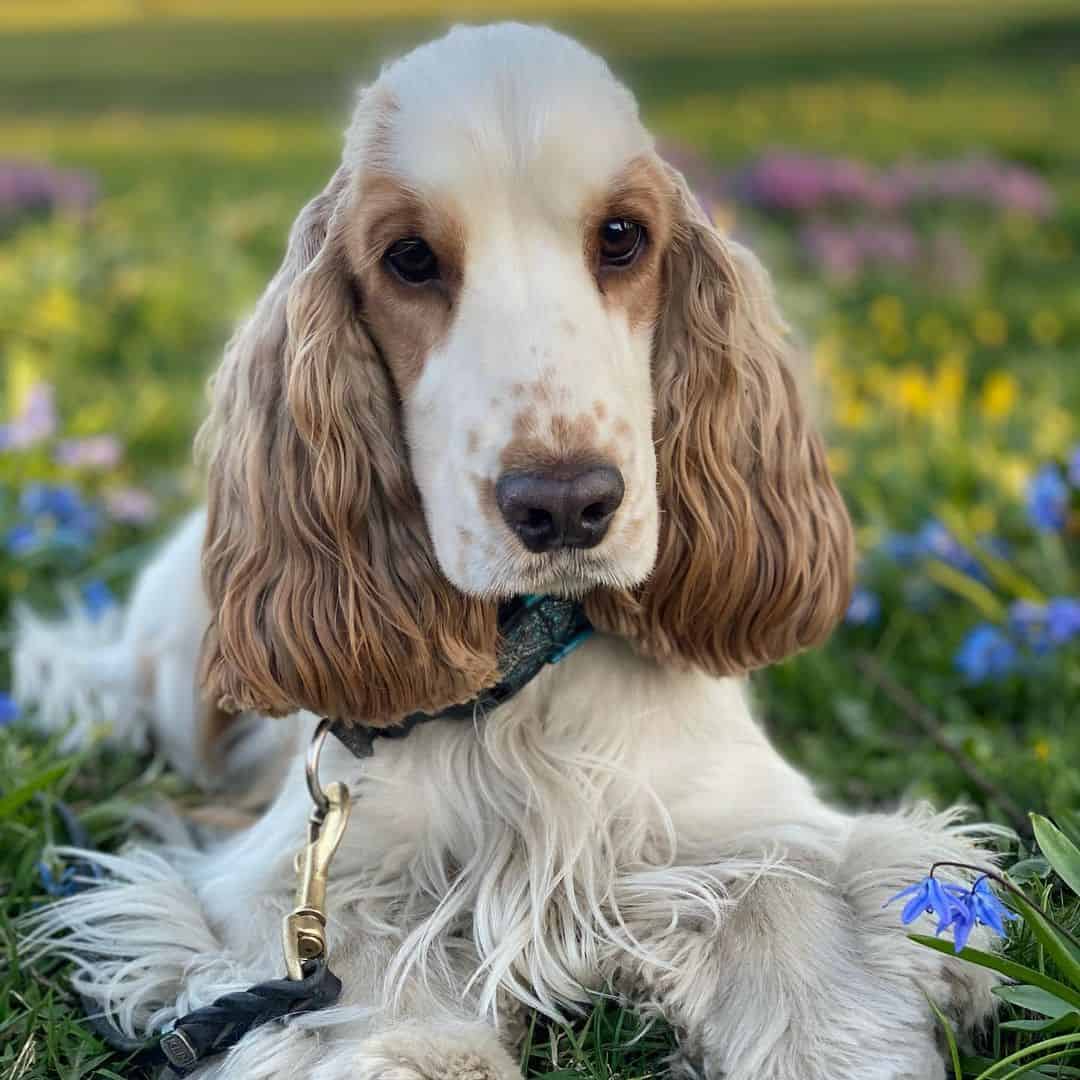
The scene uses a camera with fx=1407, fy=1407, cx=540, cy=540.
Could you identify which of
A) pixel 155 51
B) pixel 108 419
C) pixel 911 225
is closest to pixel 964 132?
pixel 911 225

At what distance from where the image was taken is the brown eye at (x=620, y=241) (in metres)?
2.10

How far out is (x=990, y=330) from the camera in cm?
699

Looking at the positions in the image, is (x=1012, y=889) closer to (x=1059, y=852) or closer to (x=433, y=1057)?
(x=1059, y=852)

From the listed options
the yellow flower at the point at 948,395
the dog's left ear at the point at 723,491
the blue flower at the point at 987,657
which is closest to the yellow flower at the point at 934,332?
the yellow flower at the point at 948,395

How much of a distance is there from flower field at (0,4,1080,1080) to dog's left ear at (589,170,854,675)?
1.61 ft

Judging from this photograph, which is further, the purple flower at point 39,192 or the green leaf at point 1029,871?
the purple flower at point 39,192

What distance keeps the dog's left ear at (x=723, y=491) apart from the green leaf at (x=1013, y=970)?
65cm

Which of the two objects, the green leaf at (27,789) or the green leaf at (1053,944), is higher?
the green leaf at (1053,944)

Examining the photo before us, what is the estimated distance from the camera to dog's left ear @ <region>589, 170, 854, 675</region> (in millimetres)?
2307

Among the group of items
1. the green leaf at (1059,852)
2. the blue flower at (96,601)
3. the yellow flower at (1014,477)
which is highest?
the green leaf at (1059,852)

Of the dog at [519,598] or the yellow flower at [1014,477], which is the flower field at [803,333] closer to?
the yellow flower at [1014,477]

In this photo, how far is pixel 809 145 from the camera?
390 inches

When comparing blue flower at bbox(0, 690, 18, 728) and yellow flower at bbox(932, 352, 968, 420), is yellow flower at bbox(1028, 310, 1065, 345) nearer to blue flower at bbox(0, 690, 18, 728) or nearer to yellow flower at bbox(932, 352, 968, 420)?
yellow flower at bbox(932, 352, 968, 420)

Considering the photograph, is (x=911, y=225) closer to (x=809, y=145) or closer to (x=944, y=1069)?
(x=809, y=145)
